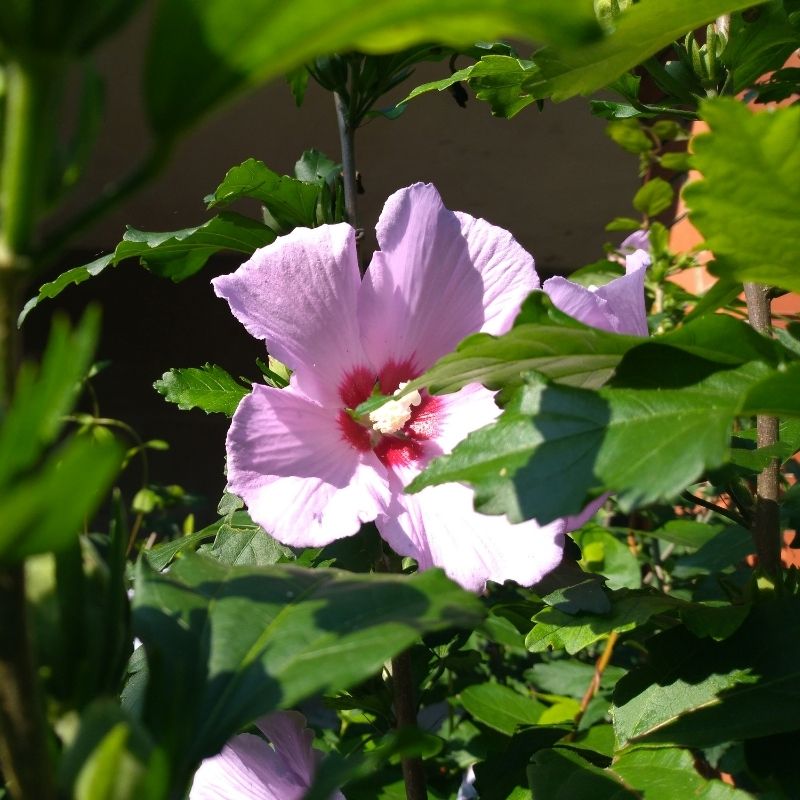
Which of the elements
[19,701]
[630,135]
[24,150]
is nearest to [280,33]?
[24,150]

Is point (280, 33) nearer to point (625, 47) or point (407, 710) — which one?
point (625, 47)

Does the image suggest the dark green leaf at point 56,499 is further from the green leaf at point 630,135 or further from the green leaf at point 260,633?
the green leaf at point 630,135

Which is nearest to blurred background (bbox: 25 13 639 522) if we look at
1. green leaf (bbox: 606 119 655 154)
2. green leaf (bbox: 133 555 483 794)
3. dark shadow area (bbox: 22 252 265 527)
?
dark shadow area (bbox: 22 252 265 527)

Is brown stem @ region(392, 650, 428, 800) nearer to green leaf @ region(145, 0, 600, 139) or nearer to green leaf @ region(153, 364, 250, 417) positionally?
green leaf @ region(153, 364, 250, 417)

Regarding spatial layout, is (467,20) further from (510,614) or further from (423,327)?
(510,614)

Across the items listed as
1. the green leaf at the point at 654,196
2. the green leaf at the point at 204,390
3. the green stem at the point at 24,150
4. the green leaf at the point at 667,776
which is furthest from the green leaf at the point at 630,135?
the green stem at the point at 24,150

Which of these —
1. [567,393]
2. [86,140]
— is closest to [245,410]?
[567,393]

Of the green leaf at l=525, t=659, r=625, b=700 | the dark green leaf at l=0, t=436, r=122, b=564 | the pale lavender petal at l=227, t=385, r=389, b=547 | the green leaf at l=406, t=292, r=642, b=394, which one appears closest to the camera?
the dark green leaf at l=0, t=436, r=122, b=564
